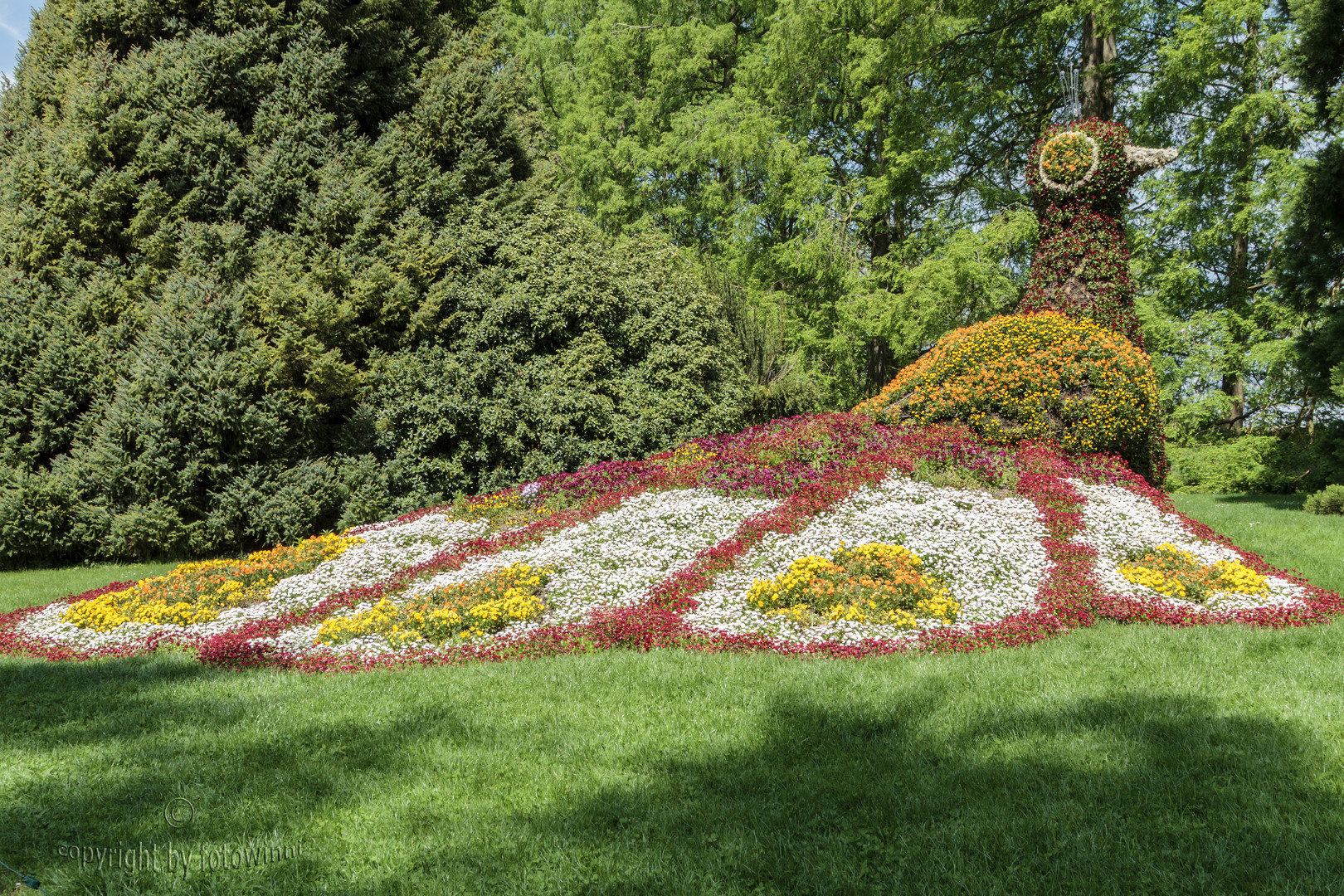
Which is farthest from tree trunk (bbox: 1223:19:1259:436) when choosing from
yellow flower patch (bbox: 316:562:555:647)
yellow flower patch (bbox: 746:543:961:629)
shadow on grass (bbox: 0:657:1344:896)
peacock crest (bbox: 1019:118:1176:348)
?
yellow flower patch (bbox: 316:562:555:647)

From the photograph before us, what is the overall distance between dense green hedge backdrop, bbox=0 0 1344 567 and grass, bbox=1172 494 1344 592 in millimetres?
2902

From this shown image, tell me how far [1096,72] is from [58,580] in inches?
899

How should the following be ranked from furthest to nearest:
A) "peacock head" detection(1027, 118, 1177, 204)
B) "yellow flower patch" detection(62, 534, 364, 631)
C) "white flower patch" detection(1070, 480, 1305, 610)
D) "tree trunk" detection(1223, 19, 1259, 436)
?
"tree trunk" detection(1223, 19, 1259, 436), "peacock head" detection(1027, 118, 1177, 204), "yellow flower patch" detection(62, 534, 364, 631), "white flower patch" detection(1070, 480, 1305, 610)

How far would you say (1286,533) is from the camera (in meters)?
11.4

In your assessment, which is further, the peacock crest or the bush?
the bush

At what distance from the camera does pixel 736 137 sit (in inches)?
872

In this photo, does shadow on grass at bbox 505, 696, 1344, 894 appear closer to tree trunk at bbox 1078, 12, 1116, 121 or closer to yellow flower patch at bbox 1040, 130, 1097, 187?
yellow flower patch at bbox 1040, 130, 1097, 187

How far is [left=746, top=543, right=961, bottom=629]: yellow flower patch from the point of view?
7.52m

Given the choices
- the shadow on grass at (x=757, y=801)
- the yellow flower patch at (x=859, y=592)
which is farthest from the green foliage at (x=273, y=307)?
the shadow on grass at (x=757, y=801)

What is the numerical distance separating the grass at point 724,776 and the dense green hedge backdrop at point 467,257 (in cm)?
877

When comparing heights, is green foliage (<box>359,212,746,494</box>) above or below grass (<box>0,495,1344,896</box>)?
above

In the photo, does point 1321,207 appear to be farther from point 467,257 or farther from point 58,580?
point 58,580

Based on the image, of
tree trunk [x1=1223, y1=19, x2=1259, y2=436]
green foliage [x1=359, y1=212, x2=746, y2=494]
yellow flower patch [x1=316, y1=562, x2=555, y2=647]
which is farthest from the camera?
tree trunk [x1=1223, y1=19, x2=1259, y2=436]

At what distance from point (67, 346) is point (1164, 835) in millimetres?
18019
